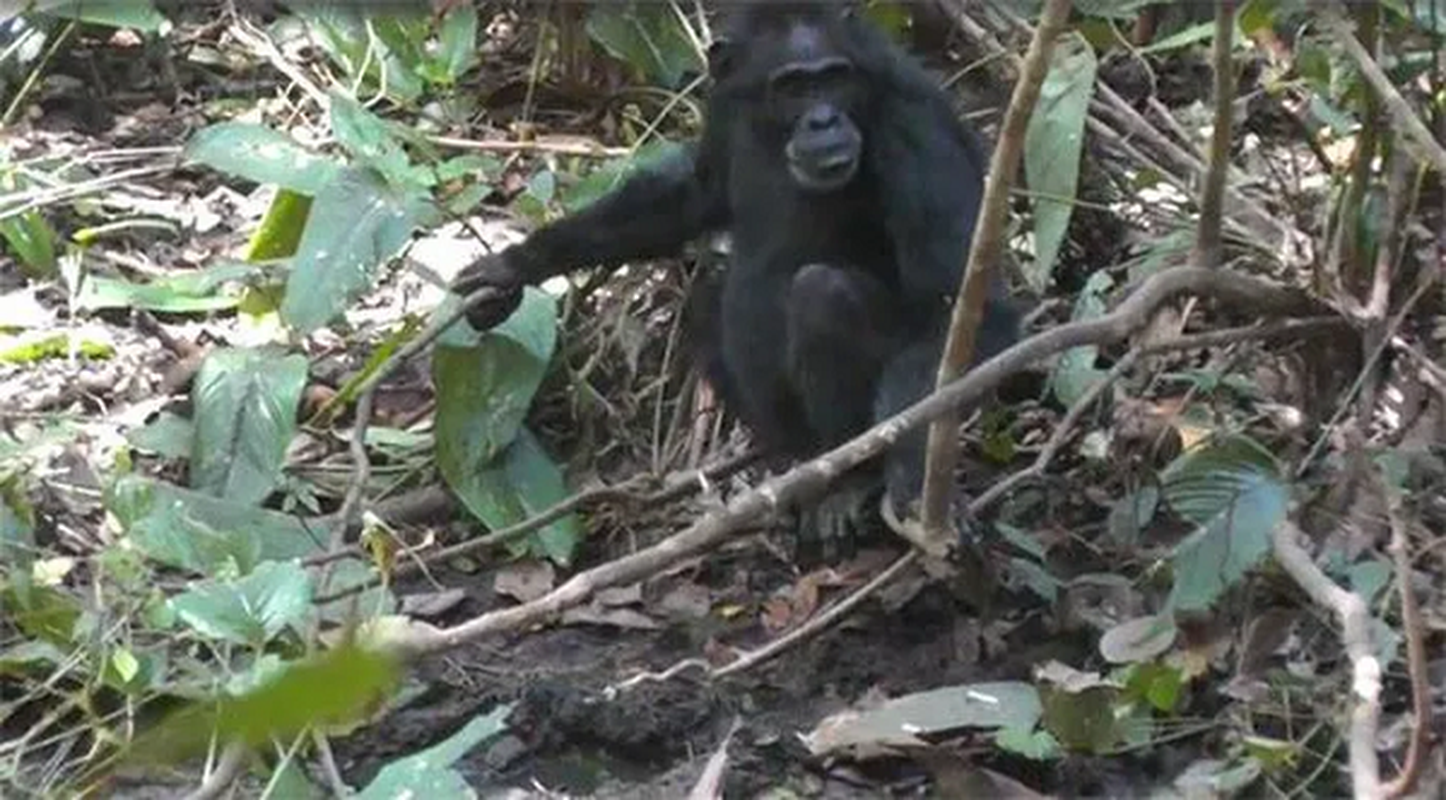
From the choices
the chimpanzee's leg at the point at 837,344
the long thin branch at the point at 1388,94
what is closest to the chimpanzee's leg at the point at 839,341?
the chimpanzee's leg at the point at 837,344

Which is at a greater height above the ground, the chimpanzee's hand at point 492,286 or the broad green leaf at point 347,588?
the chimpanzee's hand at point 492,286

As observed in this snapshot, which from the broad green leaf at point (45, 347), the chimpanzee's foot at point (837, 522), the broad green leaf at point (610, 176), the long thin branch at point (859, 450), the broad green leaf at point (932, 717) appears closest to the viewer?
the long thin branch at point (859, 450)

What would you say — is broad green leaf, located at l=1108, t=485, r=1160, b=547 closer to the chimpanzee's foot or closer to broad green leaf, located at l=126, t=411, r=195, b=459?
the chimpanzee's foot

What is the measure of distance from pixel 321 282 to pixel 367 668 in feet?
13.2

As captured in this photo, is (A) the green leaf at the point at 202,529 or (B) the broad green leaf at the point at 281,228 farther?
(B) the broad green leaf at the point at 281,228

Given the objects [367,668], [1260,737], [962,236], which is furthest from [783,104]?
[367,668]

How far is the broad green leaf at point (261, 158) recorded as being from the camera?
14.9 ft

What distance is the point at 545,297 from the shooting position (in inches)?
184

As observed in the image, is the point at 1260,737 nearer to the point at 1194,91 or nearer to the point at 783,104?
the point at 783,104

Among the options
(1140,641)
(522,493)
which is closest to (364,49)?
(522,493)

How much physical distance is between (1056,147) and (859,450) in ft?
5.66

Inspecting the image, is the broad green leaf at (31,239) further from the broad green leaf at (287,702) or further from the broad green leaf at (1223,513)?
the broad green leaf at (287,702)

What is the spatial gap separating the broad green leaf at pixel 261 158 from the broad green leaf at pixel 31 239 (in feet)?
1.91

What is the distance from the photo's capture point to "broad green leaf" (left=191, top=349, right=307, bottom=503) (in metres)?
4.24
